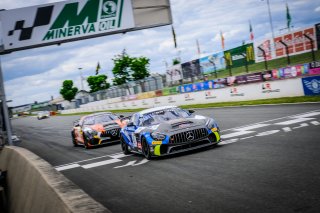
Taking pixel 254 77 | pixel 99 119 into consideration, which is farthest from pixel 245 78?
pixel 99 119

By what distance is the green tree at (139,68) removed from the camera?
7375cm

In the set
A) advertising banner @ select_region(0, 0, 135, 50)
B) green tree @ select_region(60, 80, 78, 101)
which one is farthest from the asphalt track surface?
green tree @ select_region(60, 80, 78, 101)

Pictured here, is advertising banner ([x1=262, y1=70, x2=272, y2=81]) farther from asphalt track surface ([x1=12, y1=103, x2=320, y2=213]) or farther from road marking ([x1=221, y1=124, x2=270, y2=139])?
asphalt track surface ([x1=12, y1=103, x2=320, y2=213])

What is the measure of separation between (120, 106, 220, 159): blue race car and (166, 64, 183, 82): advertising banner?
3495cm

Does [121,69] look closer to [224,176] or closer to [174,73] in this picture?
[174,73]

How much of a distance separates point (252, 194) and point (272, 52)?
29189mm

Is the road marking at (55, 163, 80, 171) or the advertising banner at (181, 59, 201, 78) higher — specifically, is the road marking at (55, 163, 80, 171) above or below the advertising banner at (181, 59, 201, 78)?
below

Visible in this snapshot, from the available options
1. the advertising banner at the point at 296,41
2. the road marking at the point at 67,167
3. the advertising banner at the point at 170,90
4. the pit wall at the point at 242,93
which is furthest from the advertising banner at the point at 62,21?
the advertising banner at the point at 170,90

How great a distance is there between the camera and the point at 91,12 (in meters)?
17.0

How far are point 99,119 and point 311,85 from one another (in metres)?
11.1

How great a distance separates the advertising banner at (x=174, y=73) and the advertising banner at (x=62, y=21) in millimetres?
28962

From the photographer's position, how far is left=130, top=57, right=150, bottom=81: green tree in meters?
73.8

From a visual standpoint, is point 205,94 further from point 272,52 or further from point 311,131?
point 311,131

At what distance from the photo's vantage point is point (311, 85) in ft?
68.8
